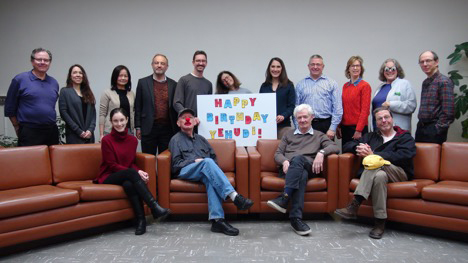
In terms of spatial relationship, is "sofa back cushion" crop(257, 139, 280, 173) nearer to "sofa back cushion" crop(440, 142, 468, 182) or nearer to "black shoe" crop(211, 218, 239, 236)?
"black shoe" crop(211, 218, 239, 236)

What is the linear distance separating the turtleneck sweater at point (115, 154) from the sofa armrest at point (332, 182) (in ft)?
6.10

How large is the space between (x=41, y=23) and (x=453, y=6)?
599 cm

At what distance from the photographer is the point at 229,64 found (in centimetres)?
531

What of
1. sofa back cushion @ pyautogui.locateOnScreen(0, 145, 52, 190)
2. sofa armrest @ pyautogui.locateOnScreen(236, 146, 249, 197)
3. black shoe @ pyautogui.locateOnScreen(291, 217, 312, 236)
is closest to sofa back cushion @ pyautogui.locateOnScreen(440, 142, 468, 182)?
black shoe @ pyautogui.locateOnScreen(291, 217, 312, 236)

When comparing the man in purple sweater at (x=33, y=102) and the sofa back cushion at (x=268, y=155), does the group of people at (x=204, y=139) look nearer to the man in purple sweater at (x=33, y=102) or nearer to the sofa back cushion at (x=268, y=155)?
the man in purple sweater at (x=33, y=102)

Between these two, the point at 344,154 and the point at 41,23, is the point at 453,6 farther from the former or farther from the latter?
the point at 41,23

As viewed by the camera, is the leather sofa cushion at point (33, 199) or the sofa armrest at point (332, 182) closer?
the leather sofa cushion at point (33, 199)

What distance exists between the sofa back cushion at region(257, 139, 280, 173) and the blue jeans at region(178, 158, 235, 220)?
726 mm

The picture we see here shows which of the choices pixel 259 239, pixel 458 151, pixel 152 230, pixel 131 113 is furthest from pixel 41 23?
pixel 458 151

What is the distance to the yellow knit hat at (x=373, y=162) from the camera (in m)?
3.17

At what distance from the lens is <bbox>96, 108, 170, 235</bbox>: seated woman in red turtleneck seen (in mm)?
3199

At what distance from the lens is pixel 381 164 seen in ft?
10.4

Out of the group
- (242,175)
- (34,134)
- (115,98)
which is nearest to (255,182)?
(242,175)

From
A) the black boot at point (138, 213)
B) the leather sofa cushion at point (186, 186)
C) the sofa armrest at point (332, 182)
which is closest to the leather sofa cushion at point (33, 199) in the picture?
the black boot at point (138, 213)
